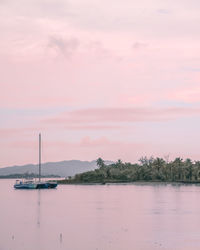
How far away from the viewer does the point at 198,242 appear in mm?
69000

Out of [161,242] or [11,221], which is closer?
[161,242]

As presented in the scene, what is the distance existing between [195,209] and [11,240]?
6396 cm

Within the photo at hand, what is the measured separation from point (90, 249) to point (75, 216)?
153ft

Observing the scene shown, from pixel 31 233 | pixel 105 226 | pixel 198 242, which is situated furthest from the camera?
pixel 105 226

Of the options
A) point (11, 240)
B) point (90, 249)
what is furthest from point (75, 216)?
point (90, 249)

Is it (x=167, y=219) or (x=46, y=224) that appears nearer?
(x=46, y=224)

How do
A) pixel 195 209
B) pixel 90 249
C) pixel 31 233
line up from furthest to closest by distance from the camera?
pixel 195 209 < pixel 31 233 < pixel 90 249

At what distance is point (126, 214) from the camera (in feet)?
374

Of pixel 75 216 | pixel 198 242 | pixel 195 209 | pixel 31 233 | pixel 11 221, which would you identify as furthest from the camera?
pixel 195 209

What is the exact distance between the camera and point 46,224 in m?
92.2

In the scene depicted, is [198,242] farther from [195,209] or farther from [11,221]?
[195,209]

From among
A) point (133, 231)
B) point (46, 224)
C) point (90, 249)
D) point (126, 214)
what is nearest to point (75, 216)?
point (126, 214)

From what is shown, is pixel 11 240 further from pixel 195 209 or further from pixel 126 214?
pixel 195 209

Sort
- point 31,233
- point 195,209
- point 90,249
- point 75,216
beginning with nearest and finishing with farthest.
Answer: point 90,249 → point 31,233 → point 75,216 → point 195,209
